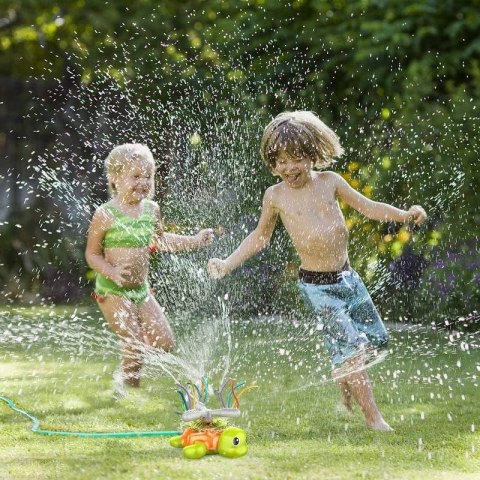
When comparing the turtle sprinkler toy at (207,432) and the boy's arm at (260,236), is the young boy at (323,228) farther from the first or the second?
the turtle sprinkler toy at (207,432)

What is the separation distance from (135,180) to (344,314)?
4.94 ft

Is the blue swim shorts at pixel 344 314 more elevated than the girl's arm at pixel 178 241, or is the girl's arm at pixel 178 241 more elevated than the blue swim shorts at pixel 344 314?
the girl's arm at pixel 178 241

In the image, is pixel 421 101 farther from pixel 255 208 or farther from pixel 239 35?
pixel 239 35

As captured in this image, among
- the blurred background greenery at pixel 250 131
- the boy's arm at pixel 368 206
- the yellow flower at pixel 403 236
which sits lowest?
the boy's arm at pixel 368 206

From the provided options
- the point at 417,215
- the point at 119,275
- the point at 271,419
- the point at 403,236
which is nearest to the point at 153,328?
the point at 119,275

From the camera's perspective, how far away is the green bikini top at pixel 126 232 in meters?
5.24

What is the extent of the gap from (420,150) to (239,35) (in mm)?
2558

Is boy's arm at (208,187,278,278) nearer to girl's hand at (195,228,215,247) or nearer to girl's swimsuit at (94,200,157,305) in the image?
girl's hand at (195,228,215,247)

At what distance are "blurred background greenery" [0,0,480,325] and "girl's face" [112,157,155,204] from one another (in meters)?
2.82

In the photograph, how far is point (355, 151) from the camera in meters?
8.32

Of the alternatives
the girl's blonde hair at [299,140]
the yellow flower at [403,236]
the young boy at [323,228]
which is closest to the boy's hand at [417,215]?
the young boy at [323,228]

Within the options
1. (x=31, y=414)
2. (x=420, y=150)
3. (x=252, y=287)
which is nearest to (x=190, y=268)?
(x=252, y=287)

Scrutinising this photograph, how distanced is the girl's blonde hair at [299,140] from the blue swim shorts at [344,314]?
548mm

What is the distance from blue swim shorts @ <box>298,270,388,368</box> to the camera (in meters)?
4.24
